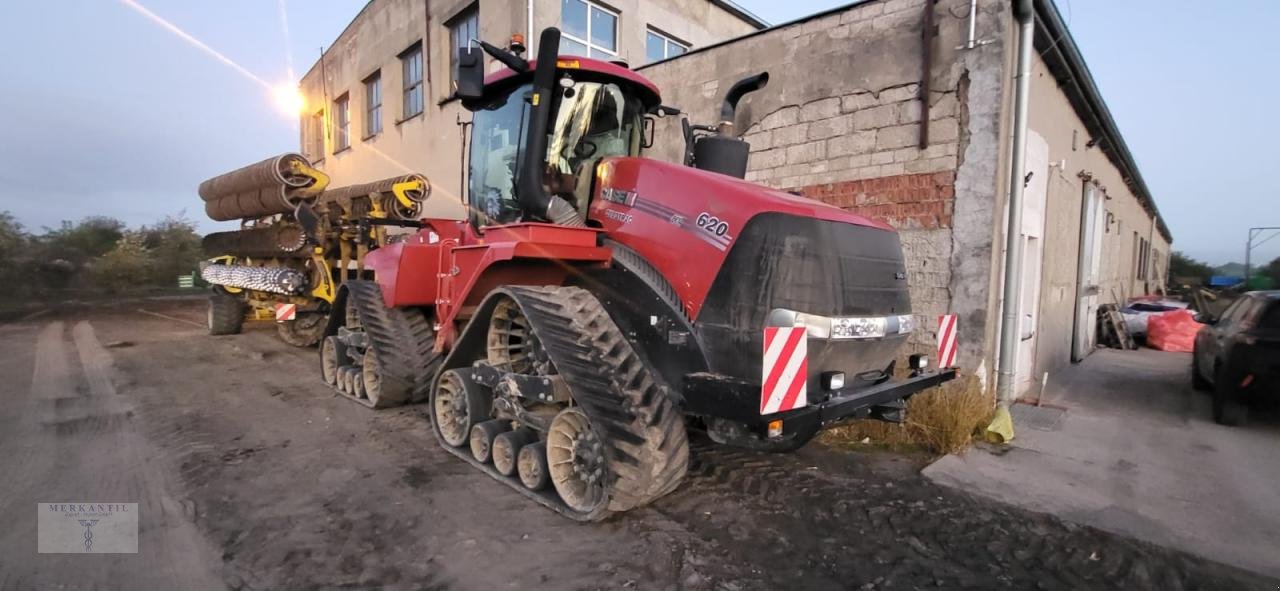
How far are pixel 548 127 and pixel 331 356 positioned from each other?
4119 millimetres

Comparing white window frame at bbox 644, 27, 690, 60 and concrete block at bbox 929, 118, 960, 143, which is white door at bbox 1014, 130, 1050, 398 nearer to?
concrete block at bbox 929, 118, 960, 143

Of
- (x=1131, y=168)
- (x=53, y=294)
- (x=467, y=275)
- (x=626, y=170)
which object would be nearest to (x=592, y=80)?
(x=626, y=170)

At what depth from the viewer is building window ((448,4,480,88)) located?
11.1m

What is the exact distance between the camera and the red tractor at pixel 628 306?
10.0 feet

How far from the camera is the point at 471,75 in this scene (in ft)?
12.8

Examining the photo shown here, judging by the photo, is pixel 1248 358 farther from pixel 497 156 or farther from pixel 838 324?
pixel 497 156

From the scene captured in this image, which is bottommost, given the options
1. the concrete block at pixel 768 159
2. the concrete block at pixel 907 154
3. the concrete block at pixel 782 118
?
the concrete block at pixel 907 154

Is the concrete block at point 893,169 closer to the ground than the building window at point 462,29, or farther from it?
closer to the ground

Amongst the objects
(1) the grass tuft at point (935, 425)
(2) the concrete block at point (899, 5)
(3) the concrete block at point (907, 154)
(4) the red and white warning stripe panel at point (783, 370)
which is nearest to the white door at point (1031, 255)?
(3) the concrete block at point (907, 154)

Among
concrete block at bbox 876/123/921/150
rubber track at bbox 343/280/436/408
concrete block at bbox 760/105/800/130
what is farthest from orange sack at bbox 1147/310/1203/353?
rubber track at bbox 343/280/436/408

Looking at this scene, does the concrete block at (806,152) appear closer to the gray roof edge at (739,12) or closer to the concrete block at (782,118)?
the concrete block at (782,118)

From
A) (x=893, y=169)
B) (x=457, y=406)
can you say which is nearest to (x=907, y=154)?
(x=893, y=169)

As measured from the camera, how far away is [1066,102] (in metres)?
7.76

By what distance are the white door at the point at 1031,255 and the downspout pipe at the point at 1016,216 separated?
18.0 inches
